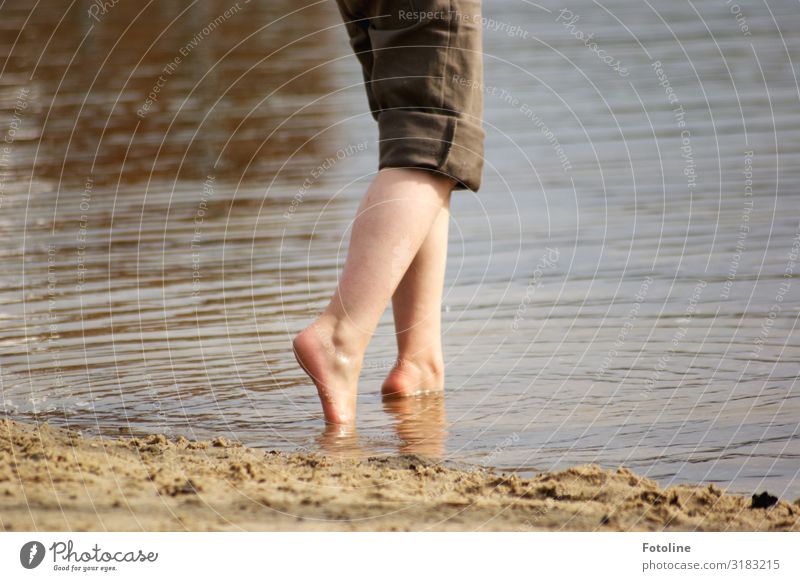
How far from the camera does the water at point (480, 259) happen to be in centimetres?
271

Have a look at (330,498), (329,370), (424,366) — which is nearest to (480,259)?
(424,366)

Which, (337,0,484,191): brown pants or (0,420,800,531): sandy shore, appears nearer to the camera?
(0,420,800,531): sandy shore

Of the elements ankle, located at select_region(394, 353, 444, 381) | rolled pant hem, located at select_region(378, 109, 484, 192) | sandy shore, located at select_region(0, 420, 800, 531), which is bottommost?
sandy shore, located at select_region(0, 420, 800, 531)

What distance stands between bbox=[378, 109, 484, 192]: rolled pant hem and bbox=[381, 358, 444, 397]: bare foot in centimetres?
51

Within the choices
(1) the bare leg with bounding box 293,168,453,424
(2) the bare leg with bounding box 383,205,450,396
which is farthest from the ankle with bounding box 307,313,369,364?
(2) the bare leg with bounding box 383,205,450,396

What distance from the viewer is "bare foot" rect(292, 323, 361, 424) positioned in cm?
263

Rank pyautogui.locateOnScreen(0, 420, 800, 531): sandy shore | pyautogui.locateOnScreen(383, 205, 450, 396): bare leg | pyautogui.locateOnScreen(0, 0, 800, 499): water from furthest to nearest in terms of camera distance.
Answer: pyautogui.locateOnScreen(383, 205, 450, 396): bare leg < pyautogui.locateOnScreen(0, 0, 800, 499): water < pyautogui.locateOnScreen(0, 420, 800, 531): sandy shore

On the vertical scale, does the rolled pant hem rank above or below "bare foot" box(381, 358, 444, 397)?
above

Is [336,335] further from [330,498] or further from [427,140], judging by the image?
[330,498]

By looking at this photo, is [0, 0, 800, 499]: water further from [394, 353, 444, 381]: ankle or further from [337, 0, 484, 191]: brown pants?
[337, 0, 484, 191]: brown pants

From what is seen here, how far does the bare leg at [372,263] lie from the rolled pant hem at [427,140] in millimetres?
31

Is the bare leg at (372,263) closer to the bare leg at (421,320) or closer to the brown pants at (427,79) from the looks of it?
the brown pants at (427,79)

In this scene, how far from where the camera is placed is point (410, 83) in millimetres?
2562

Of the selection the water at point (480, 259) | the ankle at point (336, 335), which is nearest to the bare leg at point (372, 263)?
the ankle at point (336, 335)
